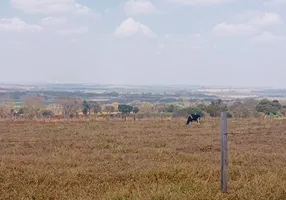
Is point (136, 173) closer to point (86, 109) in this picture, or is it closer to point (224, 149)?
point (224, 149)

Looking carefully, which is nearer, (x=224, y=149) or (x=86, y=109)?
(x=224, y=149)

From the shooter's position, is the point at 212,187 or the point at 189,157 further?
the point at 189,157

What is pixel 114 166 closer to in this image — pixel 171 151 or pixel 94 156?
pixel 94 156

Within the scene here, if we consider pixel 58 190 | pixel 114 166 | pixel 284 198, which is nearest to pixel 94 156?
pixel 114 166

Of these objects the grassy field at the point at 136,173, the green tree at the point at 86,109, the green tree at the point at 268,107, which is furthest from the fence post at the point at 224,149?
→ the green tree at the point at 268,107

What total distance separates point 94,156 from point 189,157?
2880mm

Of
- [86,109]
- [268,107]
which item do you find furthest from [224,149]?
[86,109]

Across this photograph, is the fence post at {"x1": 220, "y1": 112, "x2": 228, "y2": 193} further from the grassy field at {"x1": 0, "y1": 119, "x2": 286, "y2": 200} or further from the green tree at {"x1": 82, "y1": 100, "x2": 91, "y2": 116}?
the green tree at {"x1": 82, "y1": 100, "x2": 91, "y2": 116}

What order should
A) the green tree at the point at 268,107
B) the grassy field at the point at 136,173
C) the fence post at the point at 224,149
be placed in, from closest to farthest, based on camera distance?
the fence post at the point at 224,149, the grassy field at the point at 136,173, the green tree at the point at 268,107

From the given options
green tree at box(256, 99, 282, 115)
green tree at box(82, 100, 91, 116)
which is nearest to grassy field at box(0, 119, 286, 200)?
green tree at box(256, 99, 282, 115)

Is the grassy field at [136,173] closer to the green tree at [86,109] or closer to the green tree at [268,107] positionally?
the green tree at [268,107]

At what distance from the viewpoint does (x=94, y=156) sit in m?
14.1

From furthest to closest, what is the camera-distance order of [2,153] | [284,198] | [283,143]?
1. [283,143]
2. [2,153]
3. [284,198]

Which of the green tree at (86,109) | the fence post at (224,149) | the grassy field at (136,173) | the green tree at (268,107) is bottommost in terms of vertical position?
the green tree at (86,109)
